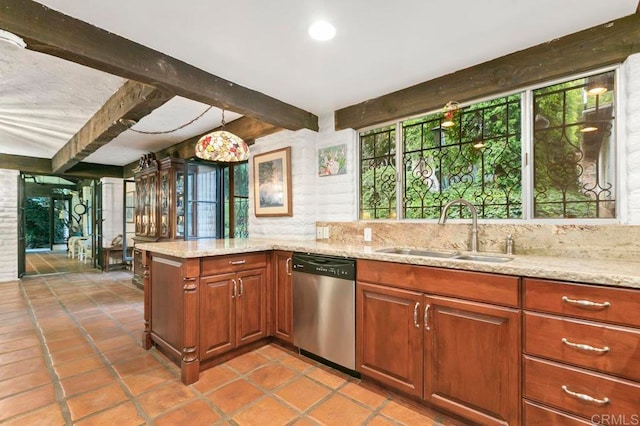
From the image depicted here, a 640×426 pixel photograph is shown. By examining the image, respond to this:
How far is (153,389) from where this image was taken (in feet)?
6.38

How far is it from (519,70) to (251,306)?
105 inches

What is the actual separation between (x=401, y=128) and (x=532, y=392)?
2.09 meters

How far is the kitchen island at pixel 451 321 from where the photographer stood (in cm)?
125

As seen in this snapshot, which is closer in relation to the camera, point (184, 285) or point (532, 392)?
point (532, 392)

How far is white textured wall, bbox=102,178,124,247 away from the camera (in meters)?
6.37

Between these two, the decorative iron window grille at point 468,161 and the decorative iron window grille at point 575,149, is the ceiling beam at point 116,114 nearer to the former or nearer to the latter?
the decorative iron window grille at point 468,161

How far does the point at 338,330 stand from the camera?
2146 mm

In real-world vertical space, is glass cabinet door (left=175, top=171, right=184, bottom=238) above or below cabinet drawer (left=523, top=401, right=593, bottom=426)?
above

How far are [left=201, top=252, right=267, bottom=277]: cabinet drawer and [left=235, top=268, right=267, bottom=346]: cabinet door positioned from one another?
55 mm

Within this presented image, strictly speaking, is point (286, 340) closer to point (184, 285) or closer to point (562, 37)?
point (184, 285)

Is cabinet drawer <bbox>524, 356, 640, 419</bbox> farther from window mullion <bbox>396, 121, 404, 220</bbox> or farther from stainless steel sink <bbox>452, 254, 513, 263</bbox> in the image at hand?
window mullion <bbox>396, 121, 404, 220</bbox>

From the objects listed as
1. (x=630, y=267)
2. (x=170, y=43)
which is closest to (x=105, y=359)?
(x=170, y=43)

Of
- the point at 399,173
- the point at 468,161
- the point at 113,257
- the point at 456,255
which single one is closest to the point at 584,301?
the point at 456,255

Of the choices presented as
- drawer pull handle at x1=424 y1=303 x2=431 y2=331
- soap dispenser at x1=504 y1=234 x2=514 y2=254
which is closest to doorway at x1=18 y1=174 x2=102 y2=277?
drawer pull handle at x1=424 y1=303 x2=431 y2=331
